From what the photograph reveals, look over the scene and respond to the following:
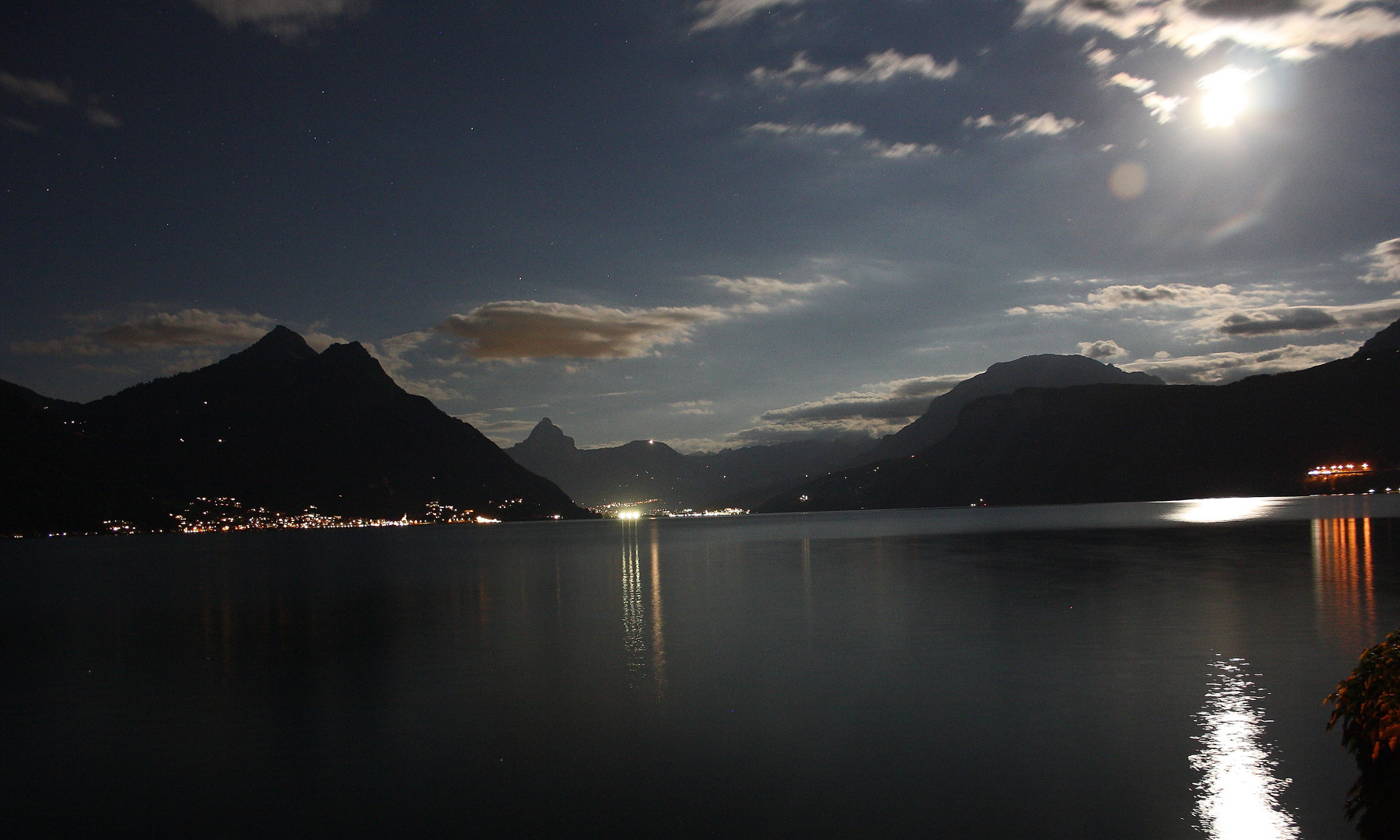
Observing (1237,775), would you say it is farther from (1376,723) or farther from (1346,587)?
(1346,587)

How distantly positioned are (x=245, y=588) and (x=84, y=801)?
54.7 meters

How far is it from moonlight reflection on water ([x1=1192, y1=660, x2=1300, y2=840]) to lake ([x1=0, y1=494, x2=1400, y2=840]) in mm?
71

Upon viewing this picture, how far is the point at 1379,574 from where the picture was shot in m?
47.4

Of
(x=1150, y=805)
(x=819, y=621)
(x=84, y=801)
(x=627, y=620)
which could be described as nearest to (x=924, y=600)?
(x=819, y=621)

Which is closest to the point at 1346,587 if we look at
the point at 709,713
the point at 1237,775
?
the point at 1237,775

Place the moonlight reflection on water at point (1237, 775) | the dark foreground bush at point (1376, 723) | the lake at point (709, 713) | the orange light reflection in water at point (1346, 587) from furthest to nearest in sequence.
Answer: the orange light reflection in water at point (1346, 587)
the lake at point (709, 713)
the moonlight reflection on water at point (1237, 775)
the dark foreground bush at point (1376, 723)

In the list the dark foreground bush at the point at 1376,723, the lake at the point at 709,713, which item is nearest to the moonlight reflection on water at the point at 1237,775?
the lake at the point at 709,713

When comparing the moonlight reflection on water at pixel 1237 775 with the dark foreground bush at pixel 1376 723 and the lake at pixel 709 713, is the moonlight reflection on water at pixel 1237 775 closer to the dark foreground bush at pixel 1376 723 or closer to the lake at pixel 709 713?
the lake at pixel 709 713

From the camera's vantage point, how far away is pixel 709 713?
20016 millimetres

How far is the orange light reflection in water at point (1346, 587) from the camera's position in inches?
1133

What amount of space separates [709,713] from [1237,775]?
10640 mm

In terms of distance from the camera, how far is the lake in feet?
43.4

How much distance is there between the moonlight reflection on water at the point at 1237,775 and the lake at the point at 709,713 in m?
0.07

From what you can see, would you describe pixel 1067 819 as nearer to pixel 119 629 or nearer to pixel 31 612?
pixel 119 629
